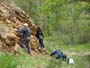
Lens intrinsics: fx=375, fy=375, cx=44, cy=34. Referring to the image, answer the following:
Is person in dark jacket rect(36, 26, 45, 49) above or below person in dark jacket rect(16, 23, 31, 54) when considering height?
below

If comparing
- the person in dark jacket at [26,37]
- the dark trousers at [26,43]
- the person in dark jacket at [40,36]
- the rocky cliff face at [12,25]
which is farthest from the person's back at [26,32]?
the person in dark jacket at [40,36]

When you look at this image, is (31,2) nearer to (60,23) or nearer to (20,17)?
(60,23)

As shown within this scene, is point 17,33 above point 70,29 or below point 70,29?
above

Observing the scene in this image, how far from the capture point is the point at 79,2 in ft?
113

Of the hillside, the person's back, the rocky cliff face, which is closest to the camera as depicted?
the hillside

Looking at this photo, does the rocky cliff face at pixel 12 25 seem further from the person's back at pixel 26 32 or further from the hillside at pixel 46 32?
the person's back at pixel 26 32

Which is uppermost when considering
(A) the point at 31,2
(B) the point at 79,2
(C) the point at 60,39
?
(B) the point at 79,2

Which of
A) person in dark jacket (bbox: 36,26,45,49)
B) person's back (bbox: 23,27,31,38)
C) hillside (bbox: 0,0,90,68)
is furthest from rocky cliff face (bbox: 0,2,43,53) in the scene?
person's back (bbox: 23,27,31,38)

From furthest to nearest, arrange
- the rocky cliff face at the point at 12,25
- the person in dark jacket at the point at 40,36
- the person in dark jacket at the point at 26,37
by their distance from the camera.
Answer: the person in dark jacket at the point at 40,36
the person in dark jacket at the point at 26,37
the rocky cliff face at the point at 12,25

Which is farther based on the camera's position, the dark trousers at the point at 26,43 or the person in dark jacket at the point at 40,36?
the person in dark jacket at the point at 40,36

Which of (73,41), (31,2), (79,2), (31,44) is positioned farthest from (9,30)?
(73,41)

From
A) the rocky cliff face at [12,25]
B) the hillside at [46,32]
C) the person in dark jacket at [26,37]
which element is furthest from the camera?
the person in dark jacket at [26,37]

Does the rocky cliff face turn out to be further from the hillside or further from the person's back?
the person's back

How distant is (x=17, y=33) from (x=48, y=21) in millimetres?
38930
